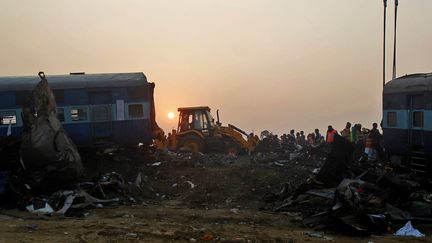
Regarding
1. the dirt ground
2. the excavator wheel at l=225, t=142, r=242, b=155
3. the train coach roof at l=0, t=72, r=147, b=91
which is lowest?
the dirt ground

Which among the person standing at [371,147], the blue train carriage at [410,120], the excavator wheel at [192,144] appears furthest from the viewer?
the excavator wheel at [192,144]

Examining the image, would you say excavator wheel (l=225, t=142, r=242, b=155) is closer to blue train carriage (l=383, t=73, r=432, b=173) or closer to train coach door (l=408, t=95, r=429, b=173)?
blue train carriage (l=383, t=73, r=432, b=173)

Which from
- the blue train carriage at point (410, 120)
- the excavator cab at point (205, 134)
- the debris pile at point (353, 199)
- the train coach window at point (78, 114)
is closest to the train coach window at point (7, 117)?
the train coach window at point (78, 114)

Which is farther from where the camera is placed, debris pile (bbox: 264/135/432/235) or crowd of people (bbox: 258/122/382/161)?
crowd of people (bbox: 258/122/382/161)

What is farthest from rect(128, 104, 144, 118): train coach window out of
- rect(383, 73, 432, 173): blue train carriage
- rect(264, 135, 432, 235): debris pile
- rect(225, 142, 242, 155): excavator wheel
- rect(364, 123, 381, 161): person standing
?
rect(383, 73, 432, 173): blue train carriage

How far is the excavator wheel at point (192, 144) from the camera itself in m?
22.5

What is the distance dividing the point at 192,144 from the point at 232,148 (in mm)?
2038

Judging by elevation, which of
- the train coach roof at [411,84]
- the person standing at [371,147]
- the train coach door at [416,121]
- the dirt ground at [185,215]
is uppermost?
the train coach roof at [411,84]

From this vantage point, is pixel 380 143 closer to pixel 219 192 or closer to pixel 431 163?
pixel 431 163

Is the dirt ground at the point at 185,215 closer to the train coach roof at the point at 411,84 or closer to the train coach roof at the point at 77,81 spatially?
the train coach roof at the point at 77,81

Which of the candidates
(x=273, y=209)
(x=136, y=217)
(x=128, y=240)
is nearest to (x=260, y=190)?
(x=273, y=209)

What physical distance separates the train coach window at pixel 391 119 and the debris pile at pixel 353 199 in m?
3.81

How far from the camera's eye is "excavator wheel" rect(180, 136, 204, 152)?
22.5 metres

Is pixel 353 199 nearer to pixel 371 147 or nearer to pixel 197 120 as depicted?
pixel 371 147
